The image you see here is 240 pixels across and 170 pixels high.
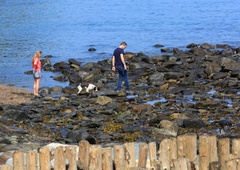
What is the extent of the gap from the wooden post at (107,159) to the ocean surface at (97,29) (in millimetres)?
24978

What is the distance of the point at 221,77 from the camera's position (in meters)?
31.7

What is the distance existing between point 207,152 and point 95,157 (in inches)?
72.1

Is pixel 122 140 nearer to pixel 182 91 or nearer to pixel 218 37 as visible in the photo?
pixel 182 91

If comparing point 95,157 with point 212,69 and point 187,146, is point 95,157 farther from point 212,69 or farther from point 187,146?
point 212,69

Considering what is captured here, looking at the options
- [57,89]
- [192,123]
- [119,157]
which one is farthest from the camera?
[57,89]

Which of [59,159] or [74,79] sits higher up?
[59,159]

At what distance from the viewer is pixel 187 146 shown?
9.20 m

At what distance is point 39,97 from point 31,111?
4.38m

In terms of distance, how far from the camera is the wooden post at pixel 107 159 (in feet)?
29.3

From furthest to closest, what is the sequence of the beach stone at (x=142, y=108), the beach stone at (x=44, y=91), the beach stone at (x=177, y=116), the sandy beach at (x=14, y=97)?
1. the beach stone at (x=44, y=91)
2. the sandy beach at (x=14, y=97)
3. the beach stone at (x=142, y=108)
4. the beach stone at (x=177, y=116)

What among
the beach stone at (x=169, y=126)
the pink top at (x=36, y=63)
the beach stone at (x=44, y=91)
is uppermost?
the pink top at (x=36, y=63)

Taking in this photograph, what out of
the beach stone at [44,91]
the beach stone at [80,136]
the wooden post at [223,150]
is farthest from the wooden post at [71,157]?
the beach stone at [44,91]

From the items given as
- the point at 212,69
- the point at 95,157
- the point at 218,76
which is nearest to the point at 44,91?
the point at 218,76

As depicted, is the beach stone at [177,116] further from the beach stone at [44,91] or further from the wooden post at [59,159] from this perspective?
the wooden post at [59,159]
